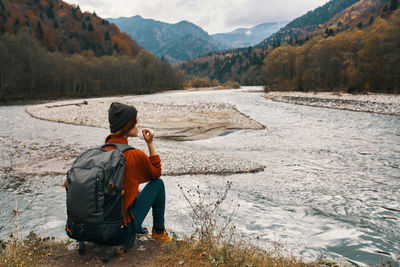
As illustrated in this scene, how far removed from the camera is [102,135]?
18.1 metres

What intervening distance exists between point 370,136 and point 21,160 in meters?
20.7

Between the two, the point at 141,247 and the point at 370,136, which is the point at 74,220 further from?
the point at 370,136

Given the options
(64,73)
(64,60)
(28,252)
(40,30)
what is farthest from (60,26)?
(28,252)

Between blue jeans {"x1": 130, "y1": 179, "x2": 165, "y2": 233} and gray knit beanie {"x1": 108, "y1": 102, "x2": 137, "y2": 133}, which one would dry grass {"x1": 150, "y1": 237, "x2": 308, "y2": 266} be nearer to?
blue jeans {"x1": 130, "y1": 179, "x2": 165, "y2": 233}

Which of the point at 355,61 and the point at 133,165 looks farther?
the point at 355,61

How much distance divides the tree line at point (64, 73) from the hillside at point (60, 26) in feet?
94.0

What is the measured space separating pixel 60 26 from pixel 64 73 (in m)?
81.3

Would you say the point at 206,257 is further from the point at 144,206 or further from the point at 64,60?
the point at 64,60

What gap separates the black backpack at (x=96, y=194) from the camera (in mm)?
2914

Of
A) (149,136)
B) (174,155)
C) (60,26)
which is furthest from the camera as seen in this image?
(60,26)

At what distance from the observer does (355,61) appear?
49125 mm

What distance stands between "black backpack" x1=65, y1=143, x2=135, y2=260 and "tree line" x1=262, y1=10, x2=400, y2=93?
49847 mm

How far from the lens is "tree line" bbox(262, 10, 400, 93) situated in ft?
136

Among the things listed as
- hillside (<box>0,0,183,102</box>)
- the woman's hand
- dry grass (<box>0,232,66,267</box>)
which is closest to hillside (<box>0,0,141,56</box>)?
hillside (<box>0,0,183,102</box>)
